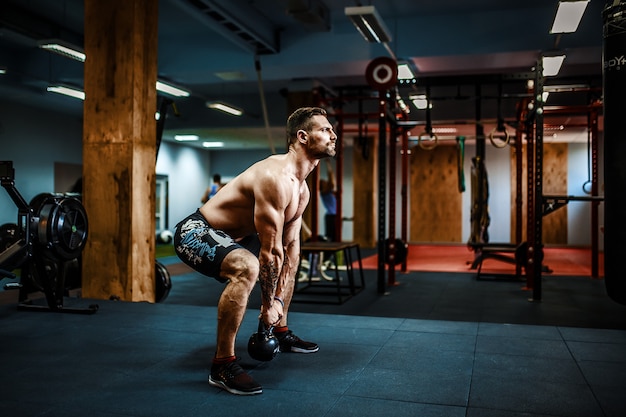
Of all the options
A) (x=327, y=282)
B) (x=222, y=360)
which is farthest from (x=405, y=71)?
(x=222, y=360)

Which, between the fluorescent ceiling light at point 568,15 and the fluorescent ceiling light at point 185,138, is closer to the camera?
the fluorescent ceiling light at point 568,15

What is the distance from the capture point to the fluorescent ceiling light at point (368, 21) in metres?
5.02

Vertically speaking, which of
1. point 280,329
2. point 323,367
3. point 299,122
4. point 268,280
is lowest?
point 323,367

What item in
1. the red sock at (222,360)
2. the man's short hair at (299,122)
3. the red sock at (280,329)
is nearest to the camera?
the red sock at (222,360)

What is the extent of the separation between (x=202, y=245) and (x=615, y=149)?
1.71 meters

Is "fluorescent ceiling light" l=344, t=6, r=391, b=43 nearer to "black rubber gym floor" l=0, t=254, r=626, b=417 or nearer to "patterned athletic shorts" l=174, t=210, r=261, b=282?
"black rubber gym floor" l=0, t=254, r=626, b=417

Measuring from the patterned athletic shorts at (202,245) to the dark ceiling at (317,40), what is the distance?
11.1ft

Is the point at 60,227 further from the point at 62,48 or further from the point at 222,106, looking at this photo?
the point at 222,106

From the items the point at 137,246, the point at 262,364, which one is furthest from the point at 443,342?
the point at 137,246

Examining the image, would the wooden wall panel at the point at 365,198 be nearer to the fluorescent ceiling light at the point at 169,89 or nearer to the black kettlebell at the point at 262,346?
the fluorescent ceiling light at the point at 169,89

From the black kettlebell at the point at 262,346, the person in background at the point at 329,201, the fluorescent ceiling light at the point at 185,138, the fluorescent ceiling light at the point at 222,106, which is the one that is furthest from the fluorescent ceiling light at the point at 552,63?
the fluorescent ceiling light at the point at 185,138

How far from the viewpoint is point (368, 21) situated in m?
5.24

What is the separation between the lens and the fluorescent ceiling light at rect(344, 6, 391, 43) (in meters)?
5.02

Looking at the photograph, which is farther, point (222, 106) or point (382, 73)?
point (222, 106)
